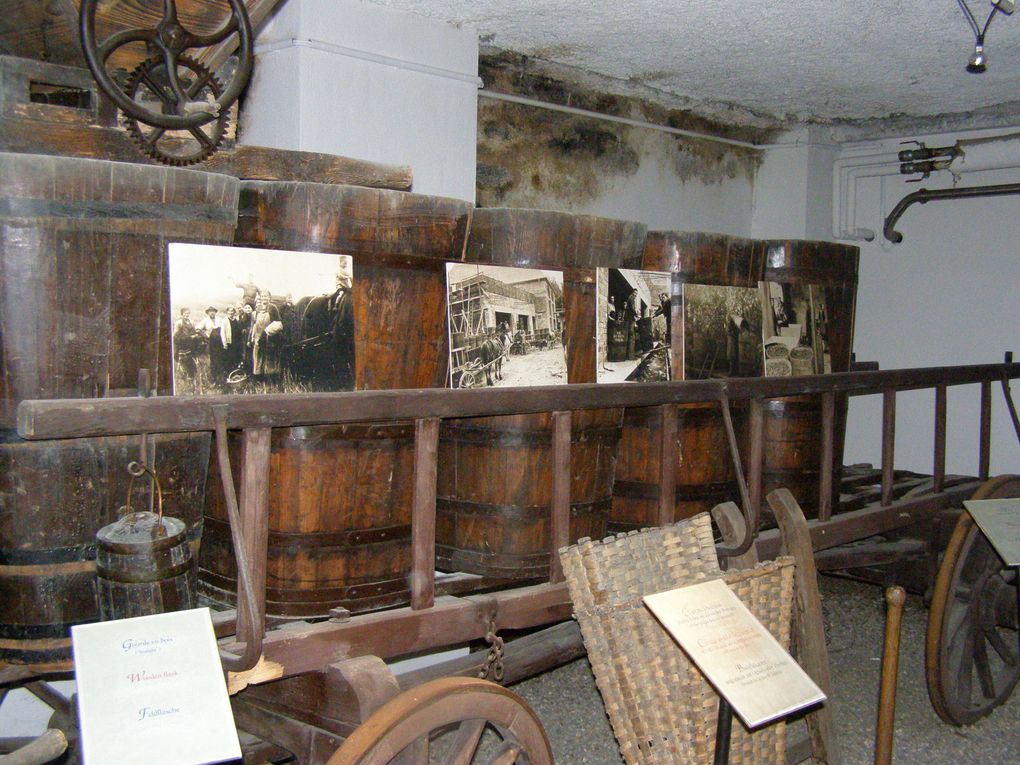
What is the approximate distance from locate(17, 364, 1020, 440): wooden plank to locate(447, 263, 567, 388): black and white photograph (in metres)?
0.16

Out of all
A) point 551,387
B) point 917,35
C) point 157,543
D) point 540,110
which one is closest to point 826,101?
point 917,35

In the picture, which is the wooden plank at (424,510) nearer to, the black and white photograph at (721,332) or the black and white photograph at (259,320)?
the black and white photograph at (259,320)

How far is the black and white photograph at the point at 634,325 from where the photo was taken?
9.54ft

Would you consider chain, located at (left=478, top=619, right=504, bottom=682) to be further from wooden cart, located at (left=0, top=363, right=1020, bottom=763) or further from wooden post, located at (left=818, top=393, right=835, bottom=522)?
wooden post, located at (left=818, top=393, right=835, bottom=522)

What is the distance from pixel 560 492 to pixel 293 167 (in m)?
1.19

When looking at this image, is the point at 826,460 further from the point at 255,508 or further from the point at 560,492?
the point at 255,508

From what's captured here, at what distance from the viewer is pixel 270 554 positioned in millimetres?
2336

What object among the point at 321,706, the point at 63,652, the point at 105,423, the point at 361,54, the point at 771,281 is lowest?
the point at 321,706

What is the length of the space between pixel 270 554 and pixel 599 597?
2.72 ft

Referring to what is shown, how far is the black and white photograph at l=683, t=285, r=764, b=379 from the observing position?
10.6 feet

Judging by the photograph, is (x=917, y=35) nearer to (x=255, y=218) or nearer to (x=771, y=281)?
(x=771, y=281)

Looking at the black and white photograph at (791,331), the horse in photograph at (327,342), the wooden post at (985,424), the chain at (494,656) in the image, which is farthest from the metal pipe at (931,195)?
the horse in photograph at (327,342)

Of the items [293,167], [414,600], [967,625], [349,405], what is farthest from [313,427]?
[967,625]

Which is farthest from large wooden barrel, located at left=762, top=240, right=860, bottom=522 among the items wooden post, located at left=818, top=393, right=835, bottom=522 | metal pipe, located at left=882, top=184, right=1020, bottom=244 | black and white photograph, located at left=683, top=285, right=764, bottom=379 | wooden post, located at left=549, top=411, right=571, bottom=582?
metal pipe, located at left=882, top=184, right=1020, bottom=244
